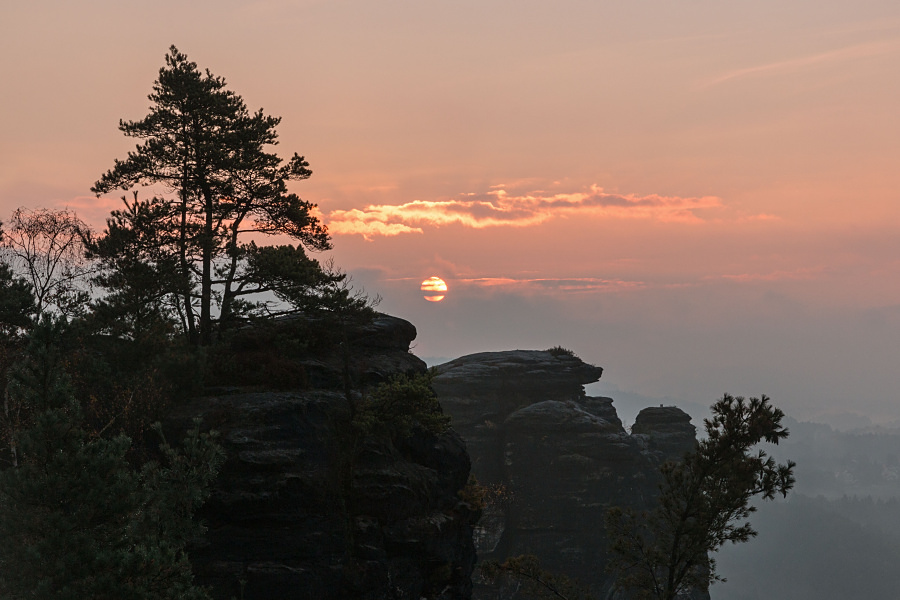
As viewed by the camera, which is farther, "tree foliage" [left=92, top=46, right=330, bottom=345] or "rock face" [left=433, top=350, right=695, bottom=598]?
"rock face" [left=433, top=350, right=695, bottom=598]

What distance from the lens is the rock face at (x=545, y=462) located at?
208 ft

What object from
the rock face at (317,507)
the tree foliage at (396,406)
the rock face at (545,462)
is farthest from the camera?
the rock face at (545,462)

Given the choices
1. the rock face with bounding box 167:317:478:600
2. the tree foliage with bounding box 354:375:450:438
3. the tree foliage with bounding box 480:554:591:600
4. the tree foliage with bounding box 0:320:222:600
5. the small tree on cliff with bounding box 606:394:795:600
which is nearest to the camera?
the tree foliage with bounding box 0:320:222:600

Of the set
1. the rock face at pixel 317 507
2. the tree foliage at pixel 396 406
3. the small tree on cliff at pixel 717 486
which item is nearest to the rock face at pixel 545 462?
the rock face at pixel 317 507

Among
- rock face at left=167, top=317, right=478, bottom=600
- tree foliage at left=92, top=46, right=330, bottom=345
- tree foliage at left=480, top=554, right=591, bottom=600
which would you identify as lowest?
tree foliage at left=480, top=554, right=591, bottom=600

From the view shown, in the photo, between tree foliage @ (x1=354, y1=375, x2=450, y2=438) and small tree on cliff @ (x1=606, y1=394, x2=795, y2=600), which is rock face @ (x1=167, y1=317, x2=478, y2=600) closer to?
tree foliage @ (x1=354, y1=375, x2=450, y2=438)

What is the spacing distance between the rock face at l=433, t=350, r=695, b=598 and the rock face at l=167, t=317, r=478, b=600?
80.8ft

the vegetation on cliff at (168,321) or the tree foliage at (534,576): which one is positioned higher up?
the vegetation on cliff at (168,321)

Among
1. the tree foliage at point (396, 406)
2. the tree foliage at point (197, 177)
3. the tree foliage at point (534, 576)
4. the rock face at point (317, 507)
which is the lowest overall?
the tree foliage at point (534, 576)

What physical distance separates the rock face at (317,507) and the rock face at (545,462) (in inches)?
970

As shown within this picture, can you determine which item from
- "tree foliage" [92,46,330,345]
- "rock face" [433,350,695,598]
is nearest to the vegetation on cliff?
"tree foliage" [92,46,330,345]

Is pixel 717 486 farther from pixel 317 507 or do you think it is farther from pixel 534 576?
pixel 317 507

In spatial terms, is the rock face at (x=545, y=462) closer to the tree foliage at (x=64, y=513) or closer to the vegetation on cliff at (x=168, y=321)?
the vegetation on cliff at (x=168, y=321)

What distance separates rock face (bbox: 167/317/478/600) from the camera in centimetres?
2875
